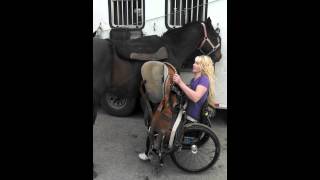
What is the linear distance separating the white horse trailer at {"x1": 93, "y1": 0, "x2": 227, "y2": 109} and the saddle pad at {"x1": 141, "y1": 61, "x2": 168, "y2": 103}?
1461 millimetres

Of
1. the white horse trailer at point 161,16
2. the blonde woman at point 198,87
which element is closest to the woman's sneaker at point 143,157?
the blonde woman at point 198,87

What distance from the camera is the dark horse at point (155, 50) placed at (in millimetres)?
3938

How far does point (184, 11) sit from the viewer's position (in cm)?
432

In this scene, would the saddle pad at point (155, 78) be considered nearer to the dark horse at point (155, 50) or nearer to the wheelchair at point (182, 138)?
the wheelchair at point (182, 138)

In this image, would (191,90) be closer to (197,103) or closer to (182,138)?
(197,103)

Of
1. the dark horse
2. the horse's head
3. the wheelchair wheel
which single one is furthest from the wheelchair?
the horse's head

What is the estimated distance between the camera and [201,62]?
121 inches

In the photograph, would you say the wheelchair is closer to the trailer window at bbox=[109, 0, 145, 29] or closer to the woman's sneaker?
the woman's sneaker

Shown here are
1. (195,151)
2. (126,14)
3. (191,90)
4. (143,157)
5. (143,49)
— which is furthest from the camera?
(126,14)

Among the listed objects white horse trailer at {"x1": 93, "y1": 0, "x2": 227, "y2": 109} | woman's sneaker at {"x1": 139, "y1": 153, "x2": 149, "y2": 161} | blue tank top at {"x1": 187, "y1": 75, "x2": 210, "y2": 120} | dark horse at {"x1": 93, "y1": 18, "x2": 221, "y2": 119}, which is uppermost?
white horse trailer at {"x1": 93, "y1": 0, "x2": 227, "y2": 109}

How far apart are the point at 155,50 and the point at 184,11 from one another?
77cm

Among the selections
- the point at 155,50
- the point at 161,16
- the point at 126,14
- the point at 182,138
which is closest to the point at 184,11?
the point at 161,16

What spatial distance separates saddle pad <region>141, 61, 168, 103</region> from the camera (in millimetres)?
2941

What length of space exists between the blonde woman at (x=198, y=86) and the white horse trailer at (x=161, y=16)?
1.14m
